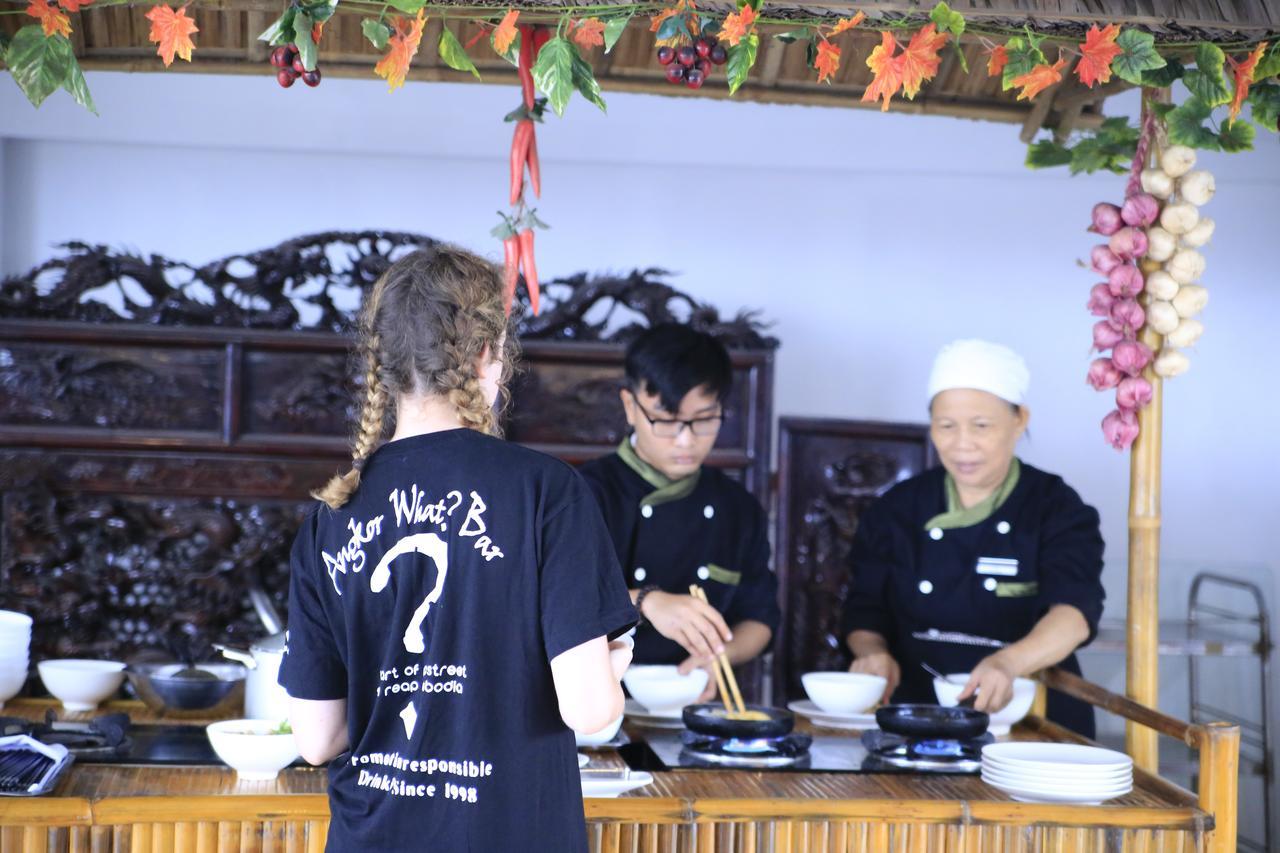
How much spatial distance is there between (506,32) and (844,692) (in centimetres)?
156

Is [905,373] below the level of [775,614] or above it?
above

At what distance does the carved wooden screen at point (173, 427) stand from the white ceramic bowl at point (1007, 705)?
5.82ft

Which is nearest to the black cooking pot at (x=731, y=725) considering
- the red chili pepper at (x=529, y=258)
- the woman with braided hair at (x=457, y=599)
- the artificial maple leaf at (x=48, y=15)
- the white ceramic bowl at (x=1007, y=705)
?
the white ceramic bowl at (x=1007, y=705)

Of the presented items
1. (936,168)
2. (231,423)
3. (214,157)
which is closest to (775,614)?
(231,423)

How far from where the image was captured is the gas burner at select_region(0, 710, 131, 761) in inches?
93.9

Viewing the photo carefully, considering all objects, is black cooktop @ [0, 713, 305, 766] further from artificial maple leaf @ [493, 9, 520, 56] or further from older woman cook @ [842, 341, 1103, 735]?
older woman cook @ [842, 341, 1103, 735]

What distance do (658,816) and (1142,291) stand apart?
1.58 meters

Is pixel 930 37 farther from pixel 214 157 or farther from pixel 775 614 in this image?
pixel 214 157

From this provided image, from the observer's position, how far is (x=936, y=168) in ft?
16.4

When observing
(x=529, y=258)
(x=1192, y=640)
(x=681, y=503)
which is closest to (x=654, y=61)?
(x=529, y=258)

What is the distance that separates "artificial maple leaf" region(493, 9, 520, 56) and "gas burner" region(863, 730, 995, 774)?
152cm

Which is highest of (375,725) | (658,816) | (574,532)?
(574,532)

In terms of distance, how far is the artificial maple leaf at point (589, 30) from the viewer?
250 cm

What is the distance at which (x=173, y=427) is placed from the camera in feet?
14.1
